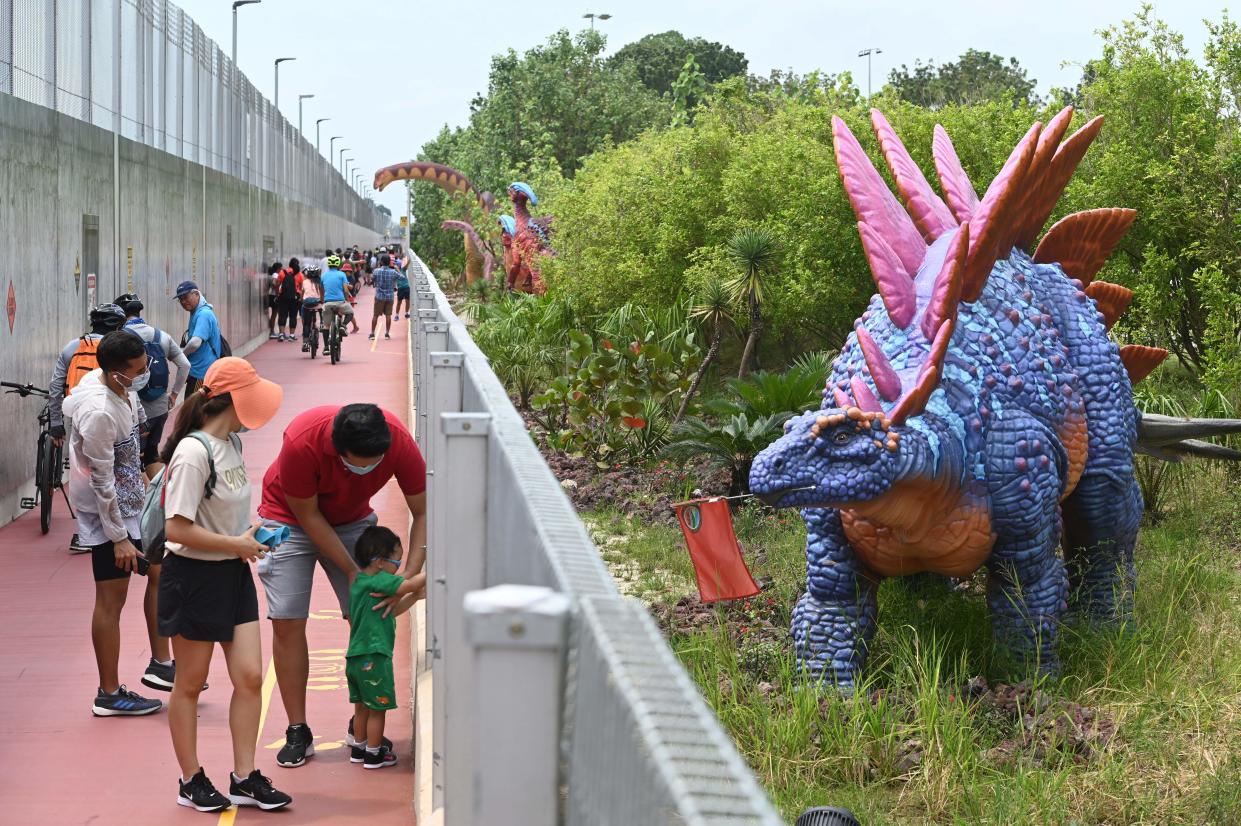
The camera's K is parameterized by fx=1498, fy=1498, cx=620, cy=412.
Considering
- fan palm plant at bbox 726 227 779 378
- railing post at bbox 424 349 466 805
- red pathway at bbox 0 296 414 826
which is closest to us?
railing post at bbox 424 349 466 805

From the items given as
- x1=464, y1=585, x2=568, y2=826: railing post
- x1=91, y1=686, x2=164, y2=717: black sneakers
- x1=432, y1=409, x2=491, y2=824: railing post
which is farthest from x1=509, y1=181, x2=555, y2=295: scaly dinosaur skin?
x1=464, y1=585, x2=568, y2=826: railing post

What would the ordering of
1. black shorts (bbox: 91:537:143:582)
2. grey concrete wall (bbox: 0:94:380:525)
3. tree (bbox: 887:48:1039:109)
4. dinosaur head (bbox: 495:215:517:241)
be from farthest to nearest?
1. tree (bbox: 887:48:1039:109)
2. dinosaur head (bbox: 495:215:517:241)
3. grey concrete wall (bbox: 0:94:380:525)
4. black shorts (bbox: 91:537:143:582)

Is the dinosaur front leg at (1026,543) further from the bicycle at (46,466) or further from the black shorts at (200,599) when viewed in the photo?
the bicycle at (46,466)

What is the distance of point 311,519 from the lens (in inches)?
224

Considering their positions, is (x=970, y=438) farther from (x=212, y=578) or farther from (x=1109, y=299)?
(x=212, y=578)

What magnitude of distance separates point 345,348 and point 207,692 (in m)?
20.0

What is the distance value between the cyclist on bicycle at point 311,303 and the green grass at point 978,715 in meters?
16.8

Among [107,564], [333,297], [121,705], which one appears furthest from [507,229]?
[121,705]

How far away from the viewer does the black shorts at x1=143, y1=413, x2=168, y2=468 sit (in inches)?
354

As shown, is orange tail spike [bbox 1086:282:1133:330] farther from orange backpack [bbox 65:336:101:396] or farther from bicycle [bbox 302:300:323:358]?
bicycle [bbox 302:300:323:358]

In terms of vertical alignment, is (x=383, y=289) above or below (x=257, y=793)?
above

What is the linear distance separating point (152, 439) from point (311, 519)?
4.36 m

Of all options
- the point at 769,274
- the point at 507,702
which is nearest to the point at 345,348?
the point at 769,274

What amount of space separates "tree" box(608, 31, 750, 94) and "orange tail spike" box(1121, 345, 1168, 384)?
262ft
